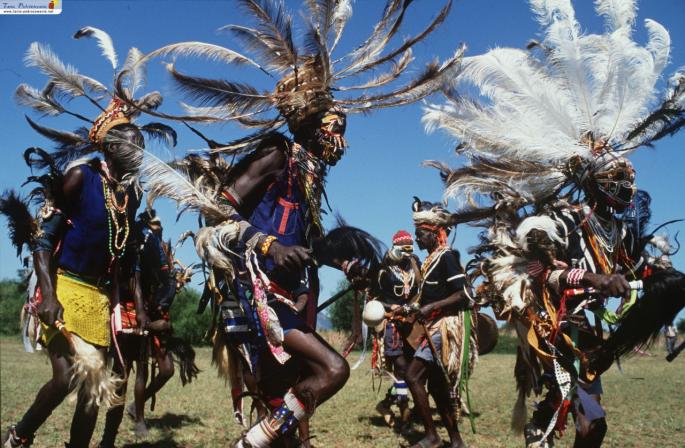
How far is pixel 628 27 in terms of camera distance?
4.11 metres

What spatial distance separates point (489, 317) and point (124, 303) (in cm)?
375

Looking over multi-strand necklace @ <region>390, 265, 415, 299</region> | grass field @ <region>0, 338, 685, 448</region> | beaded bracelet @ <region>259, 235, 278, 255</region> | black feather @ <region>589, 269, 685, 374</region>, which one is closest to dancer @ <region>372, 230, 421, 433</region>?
multi-strand necklace @ <region>390, 265, 415, 299</region>

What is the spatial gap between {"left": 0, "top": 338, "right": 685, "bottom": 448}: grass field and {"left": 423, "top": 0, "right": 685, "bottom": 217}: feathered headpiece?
3088mm

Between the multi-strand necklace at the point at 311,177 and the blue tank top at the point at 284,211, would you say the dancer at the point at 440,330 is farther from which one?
the blue tank top at the point at 284,211

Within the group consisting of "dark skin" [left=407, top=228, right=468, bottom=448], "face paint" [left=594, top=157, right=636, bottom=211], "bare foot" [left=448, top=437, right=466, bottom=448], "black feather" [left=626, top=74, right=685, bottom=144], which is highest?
"black feather" [left=626, top=74, right=685, bottom=144]

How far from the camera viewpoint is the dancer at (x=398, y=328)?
21.2ft

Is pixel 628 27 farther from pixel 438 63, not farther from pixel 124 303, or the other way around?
pixel 124 303

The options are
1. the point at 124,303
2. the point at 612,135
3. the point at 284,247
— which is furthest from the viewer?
the point at 124,303

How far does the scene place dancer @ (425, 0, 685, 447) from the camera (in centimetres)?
399

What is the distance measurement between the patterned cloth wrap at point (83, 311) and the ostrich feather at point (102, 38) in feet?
5.29

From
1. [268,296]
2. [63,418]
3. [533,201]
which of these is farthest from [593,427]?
[63,418]

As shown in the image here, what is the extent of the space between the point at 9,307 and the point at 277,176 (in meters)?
41.9

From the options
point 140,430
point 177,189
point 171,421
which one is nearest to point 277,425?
point 177,189

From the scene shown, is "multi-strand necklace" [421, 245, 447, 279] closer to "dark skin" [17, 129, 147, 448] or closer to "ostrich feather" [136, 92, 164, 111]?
"ostrich feather" [136, 92, 164, 111]
